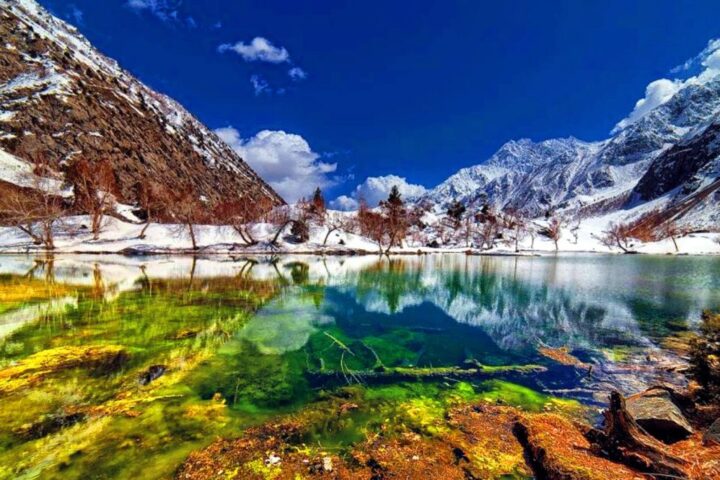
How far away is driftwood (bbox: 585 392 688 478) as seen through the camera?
491 centimetres

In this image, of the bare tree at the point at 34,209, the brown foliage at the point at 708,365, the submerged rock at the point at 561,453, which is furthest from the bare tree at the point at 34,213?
the brown foliage at the point at 708,365

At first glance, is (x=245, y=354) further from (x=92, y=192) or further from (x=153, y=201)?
(x=153, y=201)

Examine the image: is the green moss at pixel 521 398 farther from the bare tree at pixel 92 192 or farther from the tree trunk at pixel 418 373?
the bare tree at pixel 92 192

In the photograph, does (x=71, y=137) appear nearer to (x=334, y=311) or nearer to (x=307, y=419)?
(x=334, y=311)

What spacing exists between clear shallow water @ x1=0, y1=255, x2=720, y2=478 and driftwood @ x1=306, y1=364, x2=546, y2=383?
6.5 inches

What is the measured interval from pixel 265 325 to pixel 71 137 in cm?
12056

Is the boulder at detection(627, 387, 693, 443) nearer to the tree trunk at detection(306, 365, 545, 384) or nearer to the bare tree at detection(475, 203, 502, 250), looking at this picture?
the tree trunk at detection(306, 365, 545, 384)

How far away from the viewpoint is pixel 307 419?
7016mm

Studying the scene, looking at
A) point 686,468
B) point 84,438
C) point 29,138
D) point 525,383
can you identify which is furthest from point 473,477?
point 29,138

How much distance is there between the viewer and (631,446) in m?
5.37

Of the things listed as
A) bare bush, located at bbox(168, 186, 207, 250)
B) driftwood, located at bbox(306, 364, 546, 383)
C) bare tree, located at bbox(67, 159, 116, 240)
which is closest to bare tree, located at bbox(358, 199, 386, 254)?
bare bush, located at bbox(168, 186, 207, 250)

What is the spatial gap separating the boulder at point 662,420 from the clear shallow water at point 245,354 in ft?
4.96

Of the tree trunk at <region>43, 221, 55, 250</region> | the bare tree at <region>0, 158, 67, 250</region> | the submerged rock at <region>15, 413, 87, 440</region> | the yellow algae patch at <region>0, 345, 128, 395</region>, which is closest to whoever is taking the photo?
the submerged rock at <region>15, 413, 87, 440</region>

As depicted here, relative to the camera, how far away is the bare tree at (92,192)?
5547 centimetres
